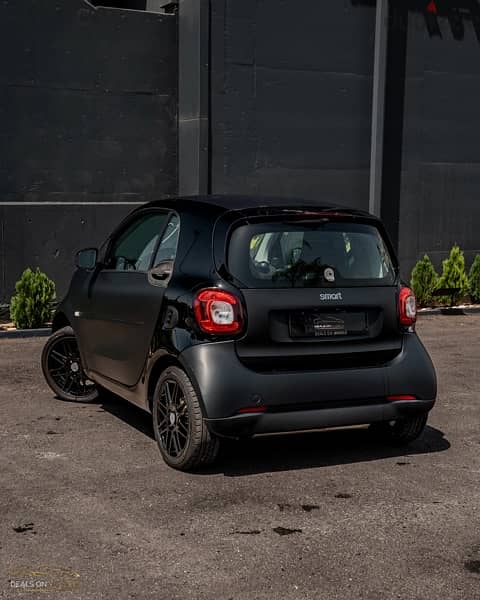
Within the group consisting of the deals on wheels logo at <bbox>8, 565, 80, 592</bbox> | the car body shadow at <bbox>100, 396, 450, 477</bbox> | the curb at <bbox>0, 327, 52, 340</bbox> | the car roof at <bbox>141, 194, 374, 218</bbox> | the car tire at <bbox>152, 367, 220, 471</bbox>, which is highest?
the car roof at <bbox>141, 194, 374, 218</bbox>

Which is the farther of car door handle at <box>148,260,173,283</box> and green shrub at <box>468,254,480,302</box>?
green shrub at <box>468,254,480,302</box>

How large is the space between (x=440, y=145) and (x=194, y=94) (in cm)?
469

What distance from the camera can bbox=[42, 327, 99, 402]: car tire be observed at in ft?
27.4

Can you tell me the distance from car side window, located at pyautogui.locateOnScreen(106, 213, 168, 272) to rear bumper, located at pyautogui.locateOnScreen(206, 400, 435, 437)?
1585 mm

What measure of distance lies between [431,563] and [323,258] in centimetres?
234

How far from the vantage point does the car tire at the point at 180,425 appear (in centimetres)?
614

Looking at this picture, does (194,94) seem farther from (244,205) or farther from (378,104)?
(244,205)

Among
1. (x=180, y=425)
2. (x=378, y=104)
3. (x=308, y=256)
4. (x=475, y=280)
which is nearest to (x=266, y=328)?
(x=308, y=256)

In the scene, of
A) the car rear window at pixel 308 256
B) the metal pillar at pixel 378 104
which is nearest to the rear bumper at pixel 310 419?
the car rear window at pixel 308 256

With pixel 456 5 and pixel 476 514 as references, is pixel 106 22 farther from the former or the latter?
pixel 476 514

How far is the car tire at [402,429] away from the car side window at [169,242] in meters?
2.02

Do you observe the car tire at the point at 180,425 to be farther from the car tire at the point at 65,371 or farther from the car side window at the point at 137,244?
the car tire at the point at 65,371

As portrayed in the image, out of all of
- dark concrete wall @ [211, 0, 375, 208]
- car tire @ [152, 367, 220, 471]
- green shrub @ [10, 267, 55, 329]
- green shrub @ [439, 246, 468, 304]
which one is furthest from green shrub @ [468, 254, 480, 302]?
car tire @ [152, 367, 220, 471]

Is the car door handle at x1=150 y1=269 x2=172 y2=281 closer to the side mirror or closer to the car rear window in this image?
the car rear window
